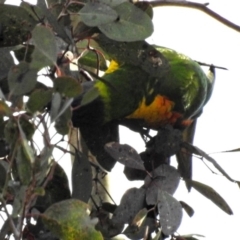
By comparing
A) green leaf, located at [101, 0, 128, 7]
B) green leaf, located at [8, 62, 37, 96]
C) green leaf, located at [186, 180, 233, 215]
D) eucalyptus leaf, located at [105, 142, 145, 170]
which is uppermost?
green leaf, located at [101, 0, 128, 7]

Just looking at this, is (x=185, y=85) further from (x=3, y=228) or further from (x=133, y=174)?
(x=3, y=228)

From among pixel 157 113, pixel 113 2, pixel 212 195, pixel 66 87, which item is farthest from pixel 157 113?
pixel 66 87

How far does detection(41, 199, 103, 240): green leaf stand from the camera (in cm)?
60

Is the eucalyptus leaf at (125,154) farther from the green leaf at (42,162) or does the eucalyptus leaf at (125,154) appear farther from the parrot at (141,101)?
the green leaf at (42,162)

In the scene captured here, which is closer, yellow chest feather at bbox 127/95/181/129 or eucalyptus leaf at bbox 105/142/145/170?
eucalyptus leaf at bbox 105/142/145/170

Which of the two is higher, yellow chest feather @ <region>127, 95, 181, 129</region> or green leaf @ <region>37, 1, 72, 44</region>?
green leaf @ <region>37, 1, 72, 44</region>

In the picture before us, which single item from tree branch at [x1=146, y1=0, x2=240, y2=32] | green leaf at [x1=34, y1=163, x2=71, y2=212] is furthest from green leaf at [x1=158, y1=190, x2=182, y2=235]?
tree branch at [x1=146, y1=0, x2=240, y2=32]

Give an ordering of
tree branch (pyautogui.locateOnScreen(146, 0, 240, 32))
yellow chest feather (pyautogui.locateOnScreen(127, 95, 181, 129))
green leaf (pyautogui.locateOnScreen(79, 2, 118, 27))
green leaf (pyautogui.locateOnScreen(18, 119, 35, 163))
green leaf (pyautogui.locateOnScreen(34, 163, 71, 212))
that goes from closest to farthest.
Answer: green leaf (pyautogui.locateOnScreen(18, 119, 35, 163)) → green leaf (pyautogui.locateOnScreen(79, 2, 118, 27)) → green leaf (pyautogui.locateOnScreen(34, 163, 71, 212)) → yellow chest feather (pyautogui.locateOnScreen(127, 95, 181, 129)) → tree branch (pyautogui.locateOnScreen(146, 0, 240, 32))

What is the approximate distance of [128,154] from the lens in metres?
0.75

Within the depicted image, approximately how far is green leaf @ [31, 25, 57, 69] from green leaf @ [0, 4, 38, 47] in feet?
0.45

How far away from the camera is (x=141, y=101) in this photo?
98cm

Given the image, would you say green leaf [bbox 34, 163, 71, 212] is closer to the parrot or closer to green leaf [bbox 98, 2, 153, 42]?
the parrot

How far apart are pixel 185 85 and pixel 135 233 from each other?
1.32 ft

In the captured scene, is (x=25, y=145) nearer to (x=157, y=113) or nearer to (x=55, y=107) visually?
(x=55, y=107)
